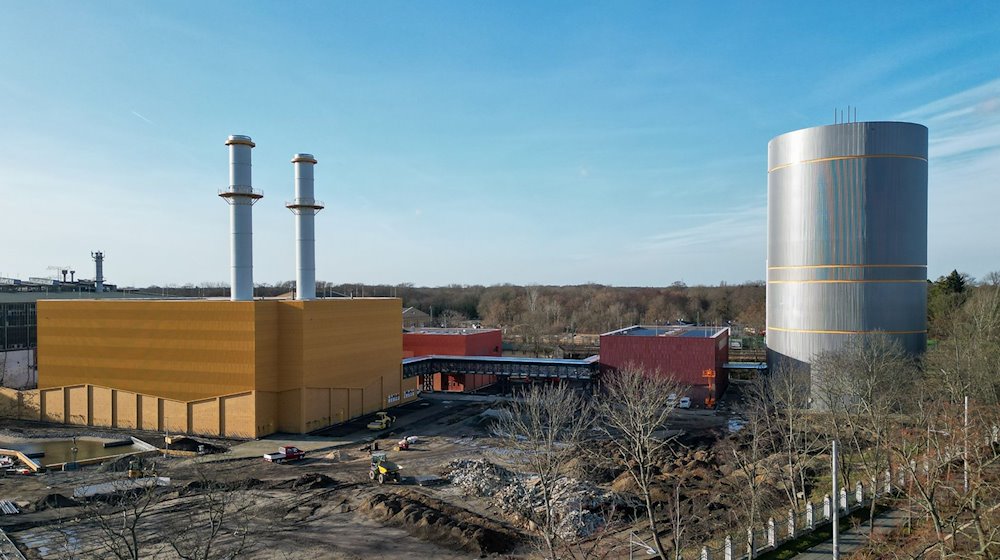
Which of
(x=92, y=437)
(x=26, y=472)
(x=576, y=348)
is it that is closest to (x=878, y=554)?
(x=26, y=472)

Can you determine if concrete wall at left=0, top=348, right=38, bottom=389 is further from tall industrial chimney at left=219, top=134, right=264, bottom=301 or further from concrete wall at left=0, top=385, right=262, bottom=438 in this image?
tall industrial chimney at left=219, top=134, right=264, bottom=301

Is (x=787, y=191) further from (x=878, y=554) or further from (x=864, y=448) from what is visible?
(x=878, y=554)

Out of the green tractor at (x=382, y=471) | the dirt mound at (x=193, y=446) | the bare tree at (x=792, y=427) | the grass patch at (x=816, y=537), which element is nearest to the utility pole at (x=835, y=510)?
the grass patch at (x=816, y=537)

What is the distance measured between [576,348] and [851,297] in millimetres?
44226

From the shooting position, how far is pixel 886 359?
37812 millimetres

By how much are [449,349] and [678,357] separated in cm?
2237

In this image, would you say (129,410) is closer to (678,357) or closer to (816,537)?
(678,357)

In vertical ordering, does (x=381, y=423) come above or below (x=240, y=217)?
below

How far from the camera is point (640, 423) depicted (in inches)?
747

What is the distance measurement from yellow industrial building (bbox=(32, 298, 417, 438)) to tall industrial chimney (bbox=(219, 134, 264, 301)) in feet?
8.47

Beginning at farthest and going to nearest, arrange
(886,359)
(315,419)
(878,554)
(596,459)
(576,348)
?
(576,348), (315,419), (886,359), (596,459), (878,554)

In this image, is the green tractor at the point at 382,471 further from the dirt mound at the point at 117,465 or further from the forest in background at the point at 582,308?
the forest in background at the point at 582,308

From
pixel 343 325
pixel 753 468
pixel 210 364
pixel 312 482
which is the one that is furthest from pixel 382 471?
pixel 210 364

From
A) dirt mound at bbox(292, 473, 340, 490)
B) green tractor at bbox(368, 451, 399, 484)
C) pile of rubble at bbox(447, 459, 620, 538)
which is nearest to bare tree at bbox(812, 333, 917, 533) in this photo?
pile of rubble at bbox(447, 459, 620, 538)
